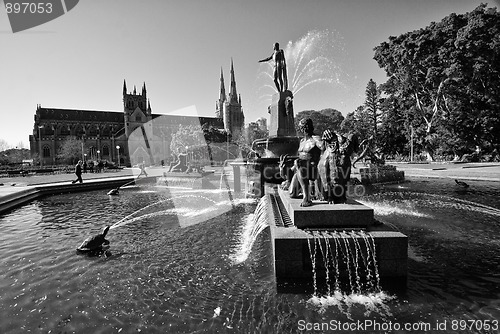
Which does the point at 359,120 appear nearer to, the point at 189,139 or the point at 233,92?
the point at 189,139

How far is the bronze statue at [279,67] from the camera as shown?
48.7ft

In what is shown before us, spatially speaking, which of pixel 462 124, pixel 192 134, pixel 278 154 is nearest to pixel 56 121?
pixel 192 134

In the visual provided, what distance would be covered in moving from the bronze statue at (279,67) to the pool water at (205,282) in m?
8.70

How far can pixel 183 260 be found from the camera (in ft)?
20.9

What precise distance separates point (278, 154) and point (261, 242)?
23.9ft

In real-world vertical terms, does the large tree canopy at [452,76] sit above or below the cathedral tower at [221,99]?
below

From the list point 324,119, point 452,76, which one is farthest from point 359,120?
point 452,76

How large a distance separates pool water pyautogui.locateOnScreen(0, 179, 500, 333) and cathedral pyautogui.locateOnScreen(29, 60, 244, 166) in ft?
305

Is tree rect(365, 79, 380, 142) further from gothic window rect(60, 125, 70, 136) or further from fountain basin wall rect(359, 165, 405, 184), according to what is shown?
gothic window rect(60, 125, 70, 136)

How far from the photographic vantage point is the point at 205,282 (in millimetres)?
5250

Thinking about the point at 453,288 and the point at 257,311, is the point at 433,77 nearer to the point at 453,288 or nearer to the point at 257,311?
the point at 453,288

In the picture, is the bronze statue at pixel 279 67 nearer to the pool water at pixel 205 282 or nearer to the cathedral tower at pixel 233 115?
the pool water at pixel 205 282

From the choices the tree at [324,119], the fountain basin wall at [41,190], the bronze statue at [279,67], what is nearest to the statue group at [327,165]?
the bronze statue at [279,67]

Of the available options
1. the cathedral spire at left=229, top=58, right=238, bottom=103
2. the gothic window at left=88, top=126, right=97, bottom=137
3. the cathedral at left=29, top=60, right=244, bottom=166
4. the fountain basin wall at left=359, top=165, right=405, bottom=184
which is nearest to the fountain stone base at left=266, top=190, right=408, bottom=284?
the fountain basin wall at left=359, top=165, right=405, bottom=184
